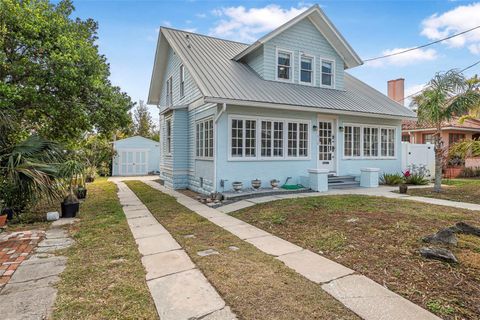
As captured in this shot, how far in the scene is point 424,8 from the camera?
14.2m

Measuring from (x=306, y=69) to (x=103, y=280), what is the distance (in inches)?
460

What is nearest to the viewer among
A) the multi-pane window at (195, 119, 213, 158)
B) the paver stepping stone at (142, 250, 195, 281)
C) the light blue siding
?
the paver stepping stone at (142, 250, 195, 281)

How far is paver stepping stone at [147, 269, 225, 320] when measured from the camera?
2746mm

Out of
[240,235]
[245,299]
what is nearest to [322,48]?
[240,235]

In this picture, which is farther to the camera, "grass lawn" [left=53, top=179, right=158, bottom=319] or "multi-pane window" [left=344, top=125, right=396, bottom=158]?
"multi-pane window" [left=344, top=125, right=396, bottom=158]

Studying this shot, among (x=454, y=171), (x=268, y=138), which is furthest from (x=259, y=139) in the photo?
(x=454, y=171)

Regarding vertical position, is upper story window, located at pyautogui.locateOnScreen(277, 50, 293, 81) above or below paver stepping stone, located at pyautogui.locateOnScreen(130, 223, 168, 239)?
above

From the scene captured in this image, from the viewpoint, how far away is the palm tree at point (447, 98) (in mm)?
10398

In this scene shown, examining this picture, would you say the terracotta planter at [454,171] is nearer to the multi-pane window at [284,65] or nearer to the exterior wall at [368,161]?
the exterior wall at [368,161]

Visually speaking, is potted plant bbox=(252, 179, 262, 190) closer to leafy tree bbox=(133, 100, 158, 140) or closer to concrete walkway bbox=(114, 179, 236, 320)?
concrete walkway bbox=(114, 179, 236, 320)

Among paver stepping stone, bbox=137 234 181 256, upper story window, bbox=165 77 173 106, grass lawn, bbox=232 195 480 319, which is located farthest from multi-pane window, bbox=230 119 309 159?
upper story window, bbox=165 77 173 106

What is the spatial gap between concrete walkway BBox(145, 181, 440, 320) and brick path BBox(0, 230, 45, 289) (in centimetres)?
343

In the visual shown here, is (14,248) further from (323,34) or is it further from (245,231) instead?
(323,34)


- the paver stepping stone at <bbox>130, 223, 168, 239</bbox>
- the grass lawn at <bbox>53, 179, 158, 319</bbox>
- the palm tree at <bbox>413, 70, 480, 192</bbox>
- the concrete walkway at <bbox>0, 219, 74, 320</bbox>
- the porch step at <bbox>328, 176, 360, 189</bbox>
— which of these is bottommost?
the paver stepping stone at <bbox>130, 223, 168, 239</bbox>
